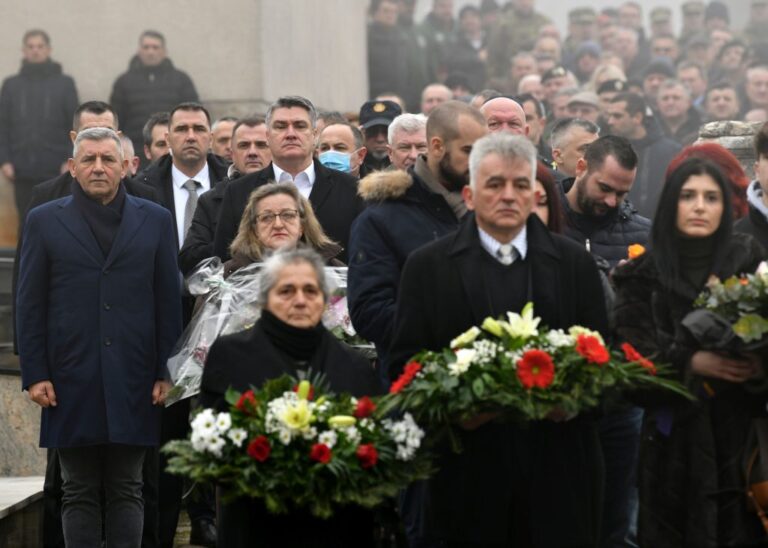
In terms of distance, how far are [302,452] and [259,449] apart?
17cm

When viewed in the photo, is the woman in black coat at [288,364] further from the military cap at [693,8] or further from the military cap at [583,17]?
the military cap at [693,8]

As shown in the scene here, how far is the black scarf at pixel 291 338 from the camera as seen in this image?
8062mm

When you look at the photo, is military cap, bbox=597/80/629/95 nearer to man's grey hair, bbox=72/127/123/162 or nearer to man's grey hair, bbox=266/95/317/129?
man's grey hair, bbox=266/95/317/129

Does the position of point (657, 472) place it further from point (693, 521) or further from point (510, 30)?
point (510, 30)

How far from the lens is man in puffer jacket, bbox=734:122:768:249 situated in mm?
8617

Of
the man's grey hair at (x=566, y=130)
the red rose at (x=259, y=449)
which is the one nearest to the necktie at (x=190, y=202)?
the man's grey hair at (x=566, y=130)

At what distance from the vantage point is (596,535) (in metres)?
7.90

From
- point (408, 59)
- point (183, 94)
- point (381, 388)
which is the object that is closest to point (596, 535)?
point (381, 388)

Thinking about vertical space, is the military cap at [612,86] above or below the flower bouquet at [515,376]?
above

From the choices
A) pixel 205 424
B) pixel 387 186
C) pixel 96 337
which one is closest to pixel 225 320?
pixel 96 337

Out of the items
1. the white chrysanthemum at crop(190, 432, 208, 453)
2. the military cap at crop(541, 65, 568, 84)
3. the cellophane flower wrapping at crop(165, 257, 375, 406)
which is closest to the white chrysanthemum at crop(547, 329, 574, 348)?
the white chrysanthemum at crop(190, 432, 208, 453)

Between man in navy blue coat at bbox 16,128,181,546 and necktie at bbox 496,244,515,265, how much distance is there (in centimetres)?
254

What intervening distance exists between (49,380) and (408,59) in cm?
1312

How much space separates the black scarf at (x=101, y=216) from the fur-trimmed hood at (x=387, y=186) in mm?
1617
